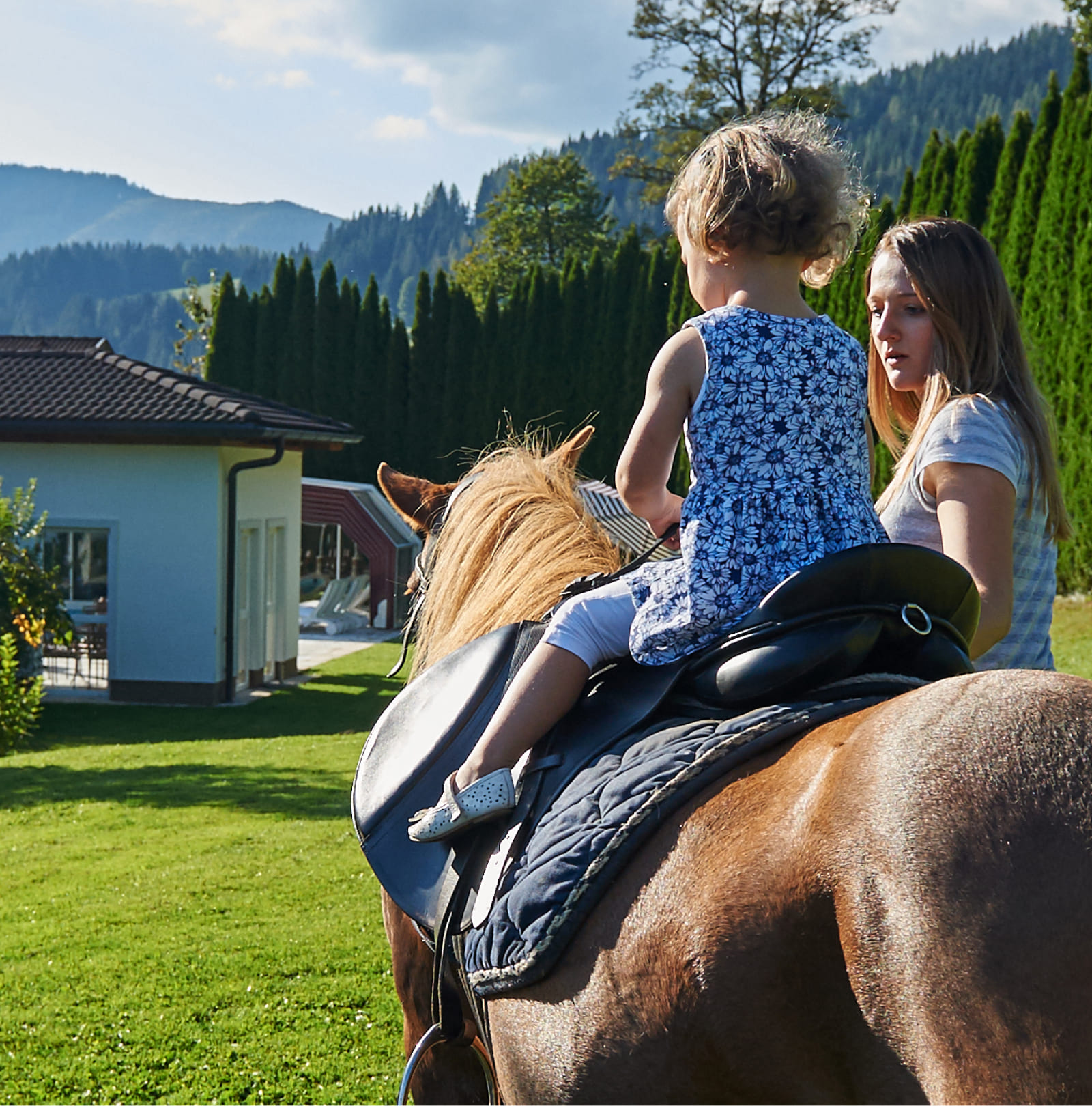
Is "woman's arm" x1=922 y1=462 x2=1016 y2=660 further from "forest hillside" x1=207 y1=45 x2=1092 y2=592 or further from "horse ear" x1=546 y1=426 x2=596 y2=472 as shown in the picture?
"forest hillside" x1=207 y1=45 x2=1092 y2=592

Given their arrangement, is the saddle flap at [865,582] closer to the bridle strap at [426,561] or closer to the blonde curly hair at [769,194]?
the blonde curly hair at [769,194]

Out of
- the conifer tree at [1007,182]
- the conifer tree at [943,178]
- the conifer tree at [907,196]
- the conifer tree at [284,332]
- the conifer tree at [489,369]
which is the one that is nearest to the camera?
the conifer tree at [1007,182]

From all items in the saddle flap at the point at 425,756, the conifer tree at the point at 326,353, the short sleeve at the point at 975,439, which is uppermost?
the conifer tree at the point at 326,353

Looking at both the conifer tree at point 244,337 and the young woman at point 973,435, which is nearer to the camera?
the young woman at point 973,435

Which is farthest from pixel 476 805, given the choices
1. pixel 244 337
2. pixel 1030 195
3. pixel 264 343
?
pixel 244 337

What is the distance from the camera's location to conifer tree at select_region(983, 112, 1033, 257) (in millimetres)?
16672

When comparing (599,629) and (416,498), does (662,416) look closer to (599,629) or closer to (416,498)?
(599,629)

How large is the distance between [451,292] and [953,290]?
30296 mm

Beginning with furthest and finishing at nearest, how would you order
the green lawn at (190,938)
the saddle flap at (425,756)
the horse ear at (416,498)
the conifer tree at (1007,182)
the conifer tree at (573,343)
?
the conifer tree at (573,343), the conifer tree at (1007,182), the green lawn at (190,938), the horse ear at (416,498), the saddle flap at (425,756)

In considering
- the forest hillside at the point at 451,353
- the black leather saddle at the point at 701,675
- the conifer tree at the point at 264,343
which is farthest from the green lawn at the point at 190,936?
the conifer tree at the point at 264,343

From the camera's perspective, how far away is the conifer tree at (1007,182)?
16.7 metres

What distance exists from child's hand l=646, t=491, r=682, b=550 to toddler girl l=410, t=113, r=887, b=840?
12 cm

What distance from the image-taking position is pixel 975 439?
6.39 feet

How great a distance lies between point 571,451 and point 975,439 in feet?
4.01
